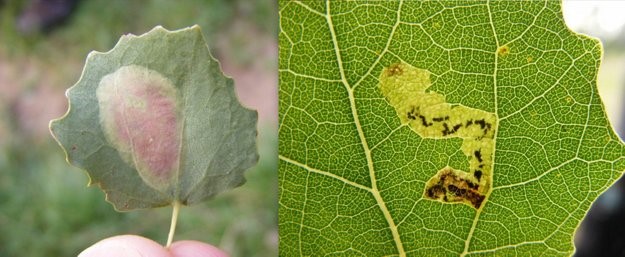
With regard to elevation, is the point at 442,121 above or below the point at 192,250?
above

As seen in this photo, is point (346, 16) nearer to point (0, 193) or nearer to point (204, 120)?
point (204, 120)

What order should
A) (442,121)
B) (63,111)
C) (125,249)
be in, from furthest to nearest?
(63,111), (125,249), (442,121)

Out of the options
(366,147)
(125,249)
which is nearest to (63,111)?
(125,249)

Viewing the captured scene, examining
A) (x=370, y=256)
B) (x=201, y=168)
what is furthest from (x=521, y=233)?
(x=201, y=168)

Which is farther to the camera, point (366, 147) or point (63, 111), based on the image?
point (63, 111)

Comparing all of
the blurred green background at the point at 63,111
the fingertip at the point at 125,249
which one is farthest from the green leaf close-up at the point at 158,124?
the blurred green background at the point at 63,111

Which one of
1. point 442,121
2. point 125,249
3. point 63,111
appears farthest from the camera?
point 63,111

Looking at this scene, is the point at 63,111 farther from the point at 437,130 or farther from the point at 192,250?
the point at 437,130

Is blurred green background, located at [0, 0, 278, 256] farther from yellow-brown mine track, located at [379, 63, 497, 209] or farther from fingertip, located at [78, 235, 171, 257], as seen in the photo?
yellow-brown mine track, located at [379, 63, 497, 209]
